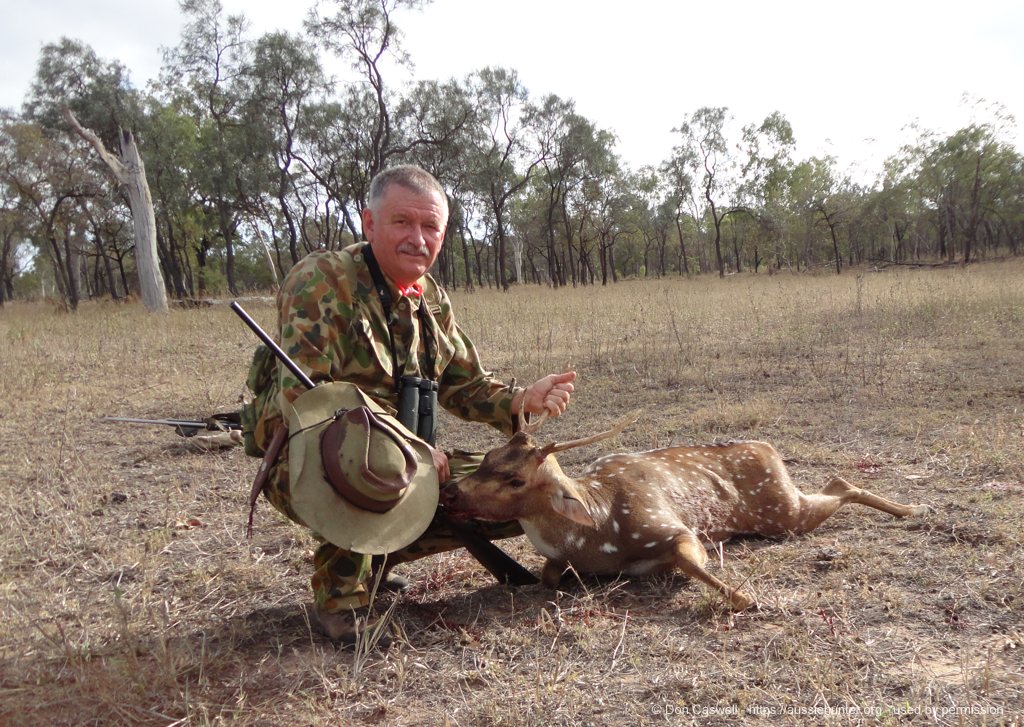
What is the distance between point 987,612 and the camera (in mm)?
2955

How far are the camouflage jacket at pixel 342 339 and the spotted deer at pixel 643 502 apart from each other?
522 mm

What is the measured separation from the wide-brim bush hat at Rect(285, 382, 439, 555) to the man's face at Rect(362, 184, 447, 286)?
73 cm

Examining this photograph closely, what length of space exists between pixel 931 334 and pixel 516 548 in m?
8.18

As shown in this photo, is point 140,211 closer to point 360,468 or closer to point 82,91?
point 82,91

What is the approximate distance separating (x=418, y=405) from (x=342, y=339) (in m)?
0.44

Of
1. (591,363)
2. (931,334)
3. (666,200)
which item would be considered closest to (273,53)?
(591,363)

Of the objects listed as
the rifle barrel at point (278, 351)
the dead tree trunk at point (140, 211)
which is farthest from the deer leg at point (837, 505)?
Answer: the dead tree trunk at point (140, 211)

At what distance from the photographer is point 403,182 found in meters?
3.21

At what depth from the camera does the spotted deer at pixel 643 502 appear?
3.20 m

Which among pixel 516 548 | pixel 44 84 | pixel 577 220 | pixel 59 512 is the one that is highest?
pixel 44 84

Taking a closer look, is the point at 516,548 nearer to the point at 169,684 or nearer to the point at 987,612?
the point at 169,684

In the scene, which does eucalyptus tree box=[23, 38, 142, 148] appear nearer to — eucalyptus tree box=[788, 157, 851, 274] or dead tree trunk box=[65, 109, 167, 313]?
dead tree trunk box=[65, 109, 167, 313]

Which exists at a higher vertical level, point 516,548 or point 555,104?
point 555,104

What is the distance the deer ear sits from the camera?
3.23 m
